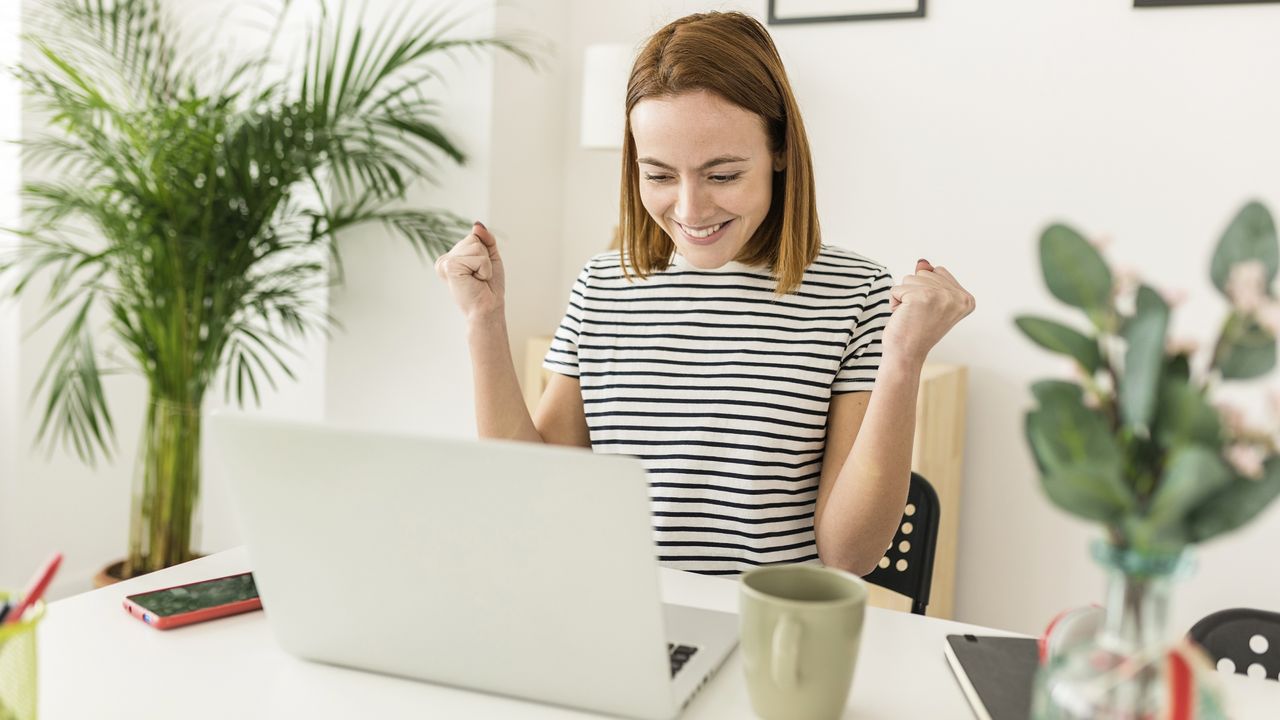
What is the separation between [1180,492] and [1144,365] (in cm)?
6

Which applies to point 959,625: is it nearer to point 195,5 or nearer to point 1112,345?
point 1112,345

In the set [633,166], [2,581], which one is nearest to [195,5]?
[2,581]

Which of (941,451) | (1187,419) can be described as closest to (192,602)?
(1187,419)

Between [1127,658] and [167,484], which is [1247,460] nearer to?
Answer: [1127,658]

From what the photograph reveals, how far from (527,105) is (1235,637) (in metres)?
2.05

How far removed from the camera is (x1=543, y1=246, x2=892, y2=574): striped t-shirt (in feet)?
4.36

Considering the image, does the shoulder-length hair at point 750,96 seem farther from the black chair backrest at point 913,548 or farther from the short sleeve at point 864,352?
the black chair backrest at point 913,548

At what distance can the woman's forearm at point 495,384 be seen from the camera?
1.31 meters

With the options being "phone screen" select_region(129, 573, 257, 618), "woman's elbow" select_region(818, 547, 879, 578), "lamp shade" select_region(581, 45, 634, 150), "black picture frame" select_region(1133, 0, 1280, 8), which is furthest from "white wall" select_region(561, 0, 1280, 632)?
"phone screen" select_region(129, 573, 257, 618)

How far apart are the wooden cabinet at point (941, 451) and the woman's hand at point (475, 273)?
964mm

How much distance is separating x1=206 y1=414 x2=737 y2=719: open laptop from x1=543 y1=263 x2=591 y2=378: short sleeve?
0.70 m

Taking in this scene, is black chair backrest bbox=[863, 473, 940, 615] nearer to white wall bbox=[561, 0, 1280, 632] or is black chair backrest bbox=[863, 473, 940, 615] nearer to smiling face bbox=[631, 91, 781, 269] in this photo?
smiling face bbox=[631, 91, 781, 269]

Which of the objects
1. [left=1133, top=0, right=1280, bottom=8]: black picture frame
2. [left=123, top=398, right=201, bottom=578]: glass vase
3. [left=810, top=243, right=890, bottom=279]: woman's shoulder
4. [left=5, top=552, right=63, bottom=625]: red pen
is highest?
[left=1133, top=0, right=1280, bottom=8]: black picture frame

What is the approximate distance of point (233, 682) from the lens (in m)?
0.77
